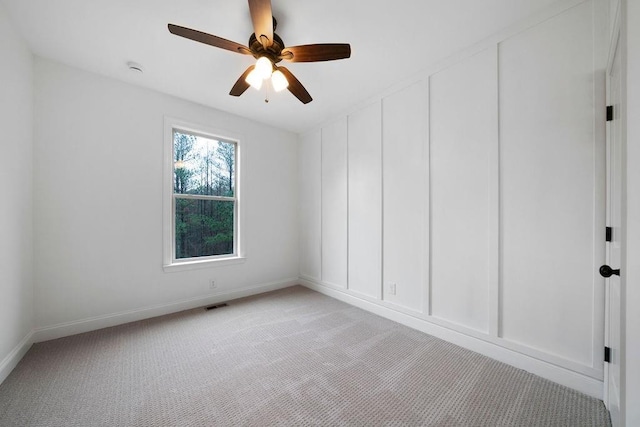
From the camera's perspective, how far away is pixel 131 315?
2.76 m

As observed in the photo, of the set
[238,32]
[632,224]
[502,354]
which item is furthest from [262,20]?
[502,354]

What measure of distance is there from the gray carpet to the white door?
19 cm

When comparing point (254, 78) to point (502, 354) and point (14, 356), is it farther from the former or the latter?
point (502, 354)

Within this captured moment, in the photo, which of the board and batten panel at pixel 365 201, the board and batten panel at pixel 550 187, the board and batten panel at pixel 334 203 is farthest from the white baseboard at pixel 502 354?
the board and batten panel at pixel 334 203

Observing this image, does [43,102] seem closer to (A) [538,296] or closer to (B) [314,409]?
(B) [314,409]

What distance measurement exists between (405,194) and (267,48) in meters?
1.92

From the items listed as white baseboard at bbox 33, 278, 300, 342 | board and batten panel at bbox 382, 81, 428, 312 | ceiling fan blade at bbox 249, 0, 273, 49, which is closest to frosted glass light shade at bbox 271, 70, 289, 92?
ceiling fan blade at bbox 249, 0, 273, 49

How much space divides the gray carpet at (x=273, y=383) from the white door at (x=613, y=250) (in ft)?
0.63

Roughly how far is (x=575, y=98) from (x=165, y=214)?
400 cm

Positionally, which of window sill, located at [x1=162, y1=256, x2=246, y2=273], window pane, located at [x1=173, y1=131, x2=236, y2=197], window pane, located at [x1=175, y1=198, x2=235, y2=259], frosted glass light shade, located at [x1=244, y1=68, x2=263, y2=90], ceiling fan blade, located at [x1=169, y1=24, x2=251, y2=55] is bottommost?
window sill, located at [x1=162, y1=256, x2=246, y2=273]

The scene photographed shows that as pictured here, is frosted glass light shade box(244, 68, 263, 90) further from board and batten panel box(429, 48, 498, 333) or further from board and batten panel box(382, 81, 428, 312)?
board and batten panel box(429, 48, 498, 333)

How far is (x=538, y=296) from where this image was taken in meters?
1.85

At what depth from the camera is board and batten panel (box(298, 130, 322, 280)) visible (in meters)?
3.97

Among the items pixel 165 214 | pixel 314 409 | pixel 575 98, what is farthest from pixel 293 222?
pixel 575 98
